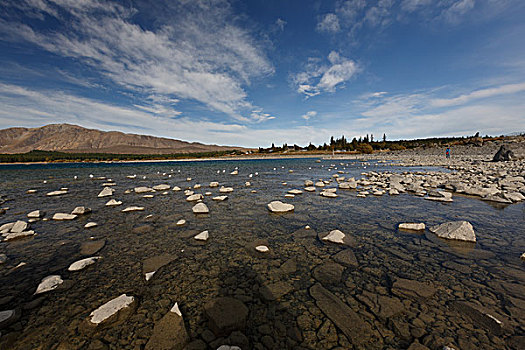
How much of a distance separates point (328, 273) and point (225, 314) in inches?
103

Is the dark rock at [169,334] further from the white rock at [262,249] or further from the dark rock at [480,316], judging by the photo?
the dark rock at [480,316]

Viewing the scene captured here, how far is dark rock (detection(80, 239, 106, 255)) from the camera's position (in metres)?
6.00

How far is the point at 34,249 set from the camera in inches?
245

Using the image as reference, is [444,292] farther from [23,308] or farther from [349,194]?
[349,194]

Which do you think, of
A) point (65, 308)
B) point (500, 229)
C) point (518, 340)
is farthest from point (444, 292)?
point (65, 308)

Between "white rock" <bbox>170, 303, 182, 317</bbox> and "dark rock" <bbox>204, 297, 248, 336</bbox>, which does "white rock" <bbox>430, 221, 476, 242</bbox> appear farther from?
"white rock" <bbox>170, 303, 182, 317</bbox>

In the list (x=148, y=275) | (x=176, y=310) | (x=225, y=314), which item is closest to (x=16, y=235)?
(x=148, y=275)

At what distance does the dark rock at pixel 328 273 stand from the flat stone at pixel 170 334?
298cm

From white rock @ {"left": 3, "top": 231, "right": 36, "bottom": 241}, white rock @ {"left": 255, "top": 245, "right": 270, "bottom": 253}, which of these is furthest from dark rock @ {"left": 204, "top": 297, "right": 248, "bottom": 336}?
white rock @ {"left": 3, "top": 231, "right": 36, "bottom": 241}

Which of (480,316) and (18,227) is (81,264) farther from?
(480,316)

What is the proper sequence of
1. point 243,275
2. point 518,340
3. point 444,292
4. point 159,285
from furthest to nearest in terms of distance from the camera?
point 243,275, point 159,285, point 444,292, point 518,340

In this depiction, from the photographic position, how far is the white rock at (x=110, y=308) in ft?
11.2

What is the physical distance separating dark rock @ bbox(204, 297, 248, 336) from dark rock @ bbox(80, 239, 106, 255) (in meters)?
4.80

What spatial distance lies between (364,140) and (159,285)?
168 meters
